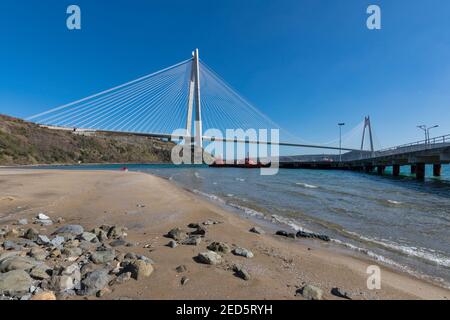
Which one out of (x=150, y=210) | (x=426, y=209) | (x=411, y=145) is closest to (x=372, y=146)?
(x=411, y=145)

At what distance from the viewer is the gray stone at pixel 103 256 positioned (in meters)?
3.29

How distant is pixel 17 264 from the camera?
2820 millimetres

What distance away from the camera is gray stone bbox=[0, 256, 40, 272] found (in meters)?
2.77

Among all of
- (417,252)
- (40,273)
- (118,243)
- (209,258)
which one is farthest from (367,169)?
(40,273)

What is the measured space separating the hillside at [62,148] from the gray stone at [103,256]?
55187 mm

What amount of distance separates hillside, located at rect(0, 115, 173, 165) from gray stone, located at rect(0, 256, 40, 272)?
55.4 m

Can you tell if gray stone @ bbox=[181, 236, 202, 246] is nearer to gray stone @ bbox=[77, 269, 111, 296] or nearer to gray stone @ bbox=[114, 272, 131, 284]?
gray stone @ bbox=[114, 272, 131, 284]

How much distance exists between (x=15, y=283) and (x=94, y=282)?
733 millimetres

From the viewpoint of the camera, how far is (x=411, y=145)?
33.5 meters

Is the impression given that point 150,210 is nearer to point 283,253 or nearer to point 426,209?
point 283,253

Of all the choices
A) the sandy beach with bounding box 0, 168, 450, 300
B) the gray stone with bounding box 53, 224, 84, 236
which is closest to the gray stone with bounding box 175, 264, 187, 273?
the sandy beach with bounding box 0, 168, 450, 300

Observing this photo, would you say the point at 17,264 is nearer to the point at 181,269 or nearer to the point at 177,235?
the point at 181,269

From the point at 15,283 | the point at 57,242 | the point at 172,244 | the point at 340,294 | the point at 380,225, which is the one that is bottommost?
the point at 380,225
